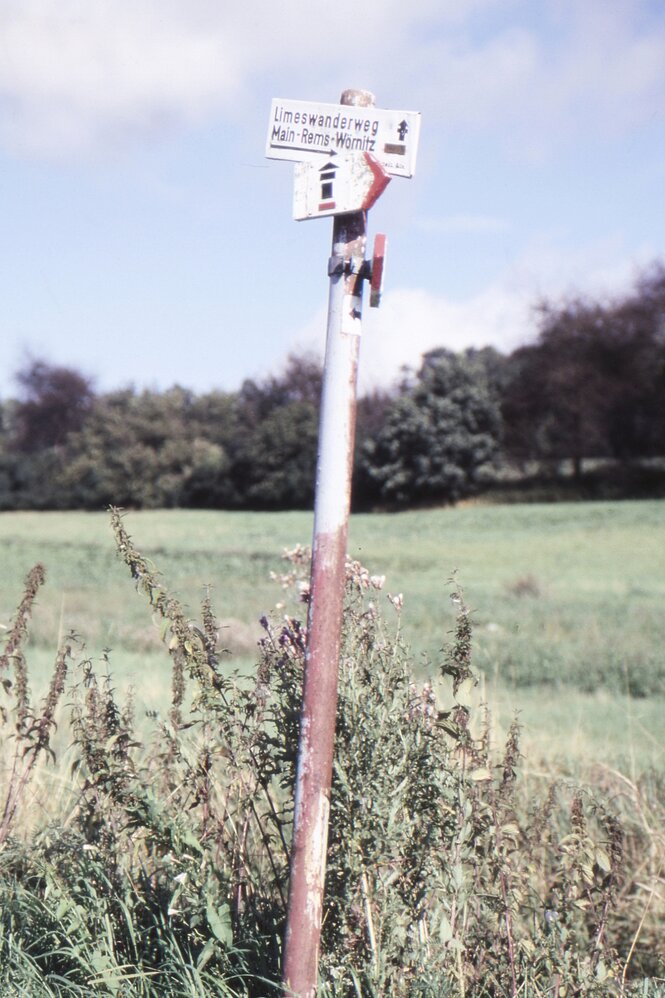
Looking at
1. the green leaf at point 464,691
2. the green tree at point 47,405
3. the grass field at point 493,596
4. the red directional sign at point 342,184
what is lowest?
the grass field at point 493,596

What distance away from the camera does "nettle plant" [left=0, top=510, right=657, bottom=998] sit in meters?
3.15

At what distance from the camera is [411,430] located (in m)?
51.9

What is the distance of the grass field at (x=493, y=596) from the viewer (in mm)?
8984

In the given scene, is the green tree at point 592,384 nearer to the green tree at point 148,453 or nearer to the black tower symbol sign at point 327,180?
the green tree at point 148,453

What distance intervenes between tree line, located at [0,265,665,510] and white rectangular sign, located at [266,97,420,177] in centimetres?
4778

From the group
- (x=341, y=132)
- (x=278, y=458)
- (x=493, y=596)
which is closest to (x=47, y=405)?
(x=278, y=458)

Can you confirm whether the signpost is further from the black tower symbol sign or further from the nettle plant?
the nettle plant

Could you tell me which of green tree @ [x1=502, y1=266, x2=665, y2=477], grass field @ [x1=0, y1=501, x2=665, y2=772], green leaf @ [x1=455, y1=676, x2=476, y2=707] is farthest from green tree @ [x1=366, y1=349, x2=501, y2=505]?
green leaf @ [x1=455, y1=676, x2=476, y2=707]

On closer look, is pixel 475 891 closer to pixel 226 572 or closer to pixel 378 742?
pixel 378 742

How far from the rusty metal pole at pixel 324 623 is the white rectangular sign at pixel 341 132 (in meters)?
0.26

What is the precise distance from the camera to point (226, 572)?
2516cm

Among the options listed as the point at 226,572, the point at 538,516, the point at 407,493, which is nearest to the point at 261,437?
the point at 407,493

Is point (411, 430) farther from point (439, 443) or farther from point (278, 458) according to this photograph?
point (278, 458)

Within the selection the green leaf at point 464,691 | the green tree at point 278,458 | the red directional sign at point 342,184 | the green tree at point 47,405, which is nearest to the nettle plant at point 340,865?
the green leaf at point 464,691
